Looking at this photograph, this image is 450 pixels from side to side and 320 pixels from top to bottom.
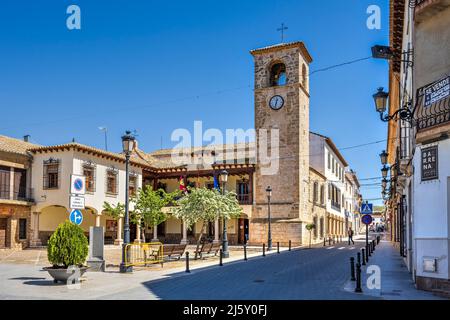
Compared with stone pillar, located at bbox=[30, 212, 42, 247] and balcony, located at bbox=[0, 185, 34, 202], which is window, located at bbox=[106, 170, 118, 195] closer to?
stone pillar, located at bbox=[30, 212, 42, 247]

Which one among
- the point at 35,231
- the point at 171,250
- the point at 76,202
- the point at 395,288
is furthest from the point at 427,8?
the point at 35,231

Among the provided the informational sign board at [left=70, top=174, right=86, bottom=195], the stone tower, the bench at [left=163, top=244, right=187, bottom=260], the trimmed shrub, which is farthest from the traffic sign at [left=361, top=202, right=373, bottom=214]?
the stone tower

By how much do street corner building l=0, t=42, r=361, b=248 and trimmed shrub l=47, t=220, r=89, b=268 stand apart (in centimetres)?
1761

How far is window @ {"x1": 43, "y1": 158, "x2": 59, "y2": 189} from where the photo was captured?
96.8 ft

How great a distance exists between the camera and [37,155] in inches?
1188

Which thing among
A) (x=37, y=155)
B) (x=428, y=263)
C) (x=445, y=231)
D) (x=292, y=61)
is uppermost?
(x=292, y=61)

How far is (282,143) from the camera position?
34500 mm

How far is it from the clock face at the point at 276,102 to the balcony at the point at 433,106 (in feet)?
78.0

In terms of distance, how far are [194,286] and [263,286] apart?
1823mm

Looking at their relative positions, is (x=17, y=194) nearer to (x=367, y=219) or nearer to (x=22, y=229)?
(x=22, y=229)
